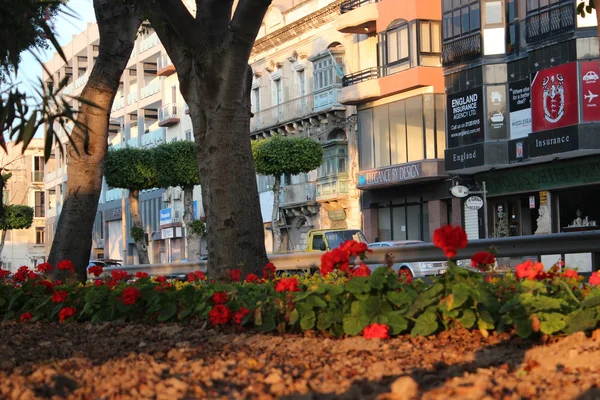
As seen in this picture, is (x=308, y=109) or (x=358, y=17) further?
(x=308, y=109)

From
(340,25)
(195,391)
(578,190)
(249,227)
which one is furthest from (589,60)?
(195,391)

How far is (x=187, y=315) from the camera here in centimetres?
877

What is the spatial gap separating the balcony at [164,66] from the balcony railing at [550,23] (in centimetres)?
3708

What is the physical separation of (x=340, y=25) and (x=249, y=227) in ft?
113

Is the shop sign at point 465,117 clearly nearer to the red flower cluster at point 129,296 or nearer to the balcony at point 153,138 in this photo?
the red flower cluster at point 129,296

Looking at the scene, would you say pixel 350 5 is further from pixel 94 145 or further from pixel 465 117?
pixel 94 145

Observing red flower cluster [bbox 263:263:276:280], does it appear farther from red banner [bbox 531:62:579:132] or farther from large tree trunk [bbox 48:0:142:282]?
red banner [bbox 531:62:579:132]

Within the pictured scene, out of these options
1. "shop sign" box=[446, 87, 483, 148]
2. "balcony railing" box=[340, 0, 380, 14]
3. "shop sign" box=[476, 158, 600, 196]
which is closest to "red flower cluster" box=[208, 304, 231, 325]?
"shop sign" box=[476, 158, 600, 196]

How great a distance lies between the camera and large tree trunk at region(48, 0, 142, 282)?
48.6 feet

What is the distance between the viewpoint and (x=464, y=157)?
3819cm

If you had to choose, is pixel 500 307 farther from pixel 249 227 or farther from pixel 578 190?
pixel 578 190

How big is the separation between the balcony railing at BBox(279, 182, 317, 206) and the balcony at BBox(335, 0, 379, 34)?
8.29 metres

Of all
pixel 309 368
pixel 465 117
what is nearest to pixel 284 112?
pixel 465 117

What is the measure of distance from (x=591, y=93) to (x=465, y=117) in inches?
253
